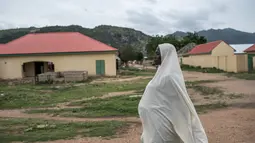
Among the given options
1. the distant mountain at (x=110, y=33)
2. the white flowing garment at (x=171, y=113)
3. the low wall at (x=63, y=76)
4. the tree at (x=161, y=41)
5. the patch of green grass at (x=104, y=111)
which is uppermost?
the distant mountain at (x=110, y=33)

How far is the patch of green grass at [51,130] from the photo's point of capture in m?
7.45

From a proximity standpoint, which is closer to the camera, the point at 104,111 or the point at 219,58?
the point at 104,111

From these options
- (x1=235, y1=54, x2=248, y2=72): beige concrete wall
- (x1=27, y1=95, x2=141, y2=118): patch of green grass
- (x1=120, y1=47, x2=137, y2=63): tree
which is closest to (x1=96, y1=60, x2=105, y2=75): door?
(x1=235, y1=54, x2=248, y2=72): beige concrete wall

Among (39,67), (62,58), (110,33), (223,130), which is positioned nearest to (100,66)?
(62,58)

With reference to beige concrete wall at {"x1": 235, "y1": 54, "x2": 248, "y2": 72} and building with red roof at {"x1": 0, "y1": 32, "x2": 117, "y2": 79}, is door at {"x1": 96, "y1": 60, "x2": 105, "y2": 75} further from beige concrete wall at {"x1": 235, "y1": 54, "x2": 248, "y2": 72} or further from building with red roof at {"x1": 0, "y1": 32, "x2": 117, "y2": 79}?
beige concrete wall at {"x1": 235, "y1": 54, "x2": 248, "y2": 72}

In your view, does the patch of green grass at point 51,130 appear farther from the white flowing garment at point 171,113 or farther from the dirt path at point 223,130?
the white flowing garment at point 171,113

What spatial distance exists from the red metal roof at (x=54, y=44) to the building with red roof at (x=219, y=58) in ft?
38.4

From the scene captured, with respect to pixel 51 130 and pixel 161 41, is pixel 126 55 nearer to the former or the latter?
pixel 161 41

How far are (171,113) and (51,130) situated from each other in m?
5.50

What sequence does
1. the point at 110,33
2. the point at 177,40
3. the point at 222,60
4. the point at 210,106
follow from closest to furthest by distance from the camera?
1. the point at 210,106
2. the point at 222,60
3. the point at 177,40
4. the point at 110,33

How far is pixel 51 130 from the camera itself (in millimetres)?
8242

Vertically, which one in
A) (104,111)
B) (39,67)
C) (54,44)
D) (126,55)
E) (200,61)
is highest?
(54,44)

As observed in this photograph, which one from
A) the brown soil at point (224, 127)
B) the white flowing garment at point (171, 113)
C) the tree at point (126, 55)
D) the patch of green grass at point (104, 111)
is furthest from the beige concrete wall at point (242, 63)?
the white flowing garment at point (171, 113)

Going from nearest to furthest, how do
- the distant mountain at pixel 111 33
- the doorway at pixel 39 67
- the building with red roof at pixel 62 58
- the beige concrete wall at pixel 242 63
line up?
the building with red roof at pixel 62 58 < the beige concrete wall at pixel 242 63 < the doorway at pixel 39 67 < the distant mountain at pixel 111 33
